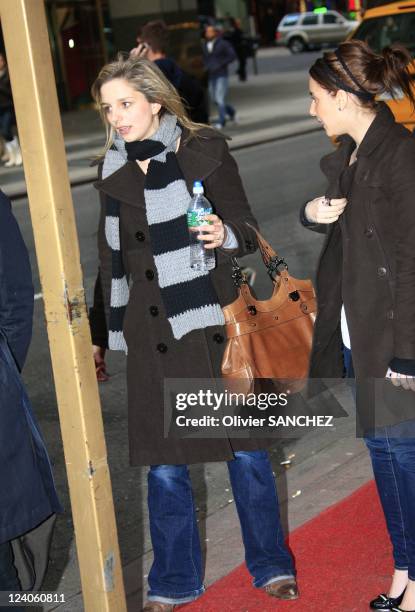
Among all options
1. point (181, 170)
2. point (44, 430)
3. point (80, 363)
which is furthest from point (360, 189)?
point (44, 430)

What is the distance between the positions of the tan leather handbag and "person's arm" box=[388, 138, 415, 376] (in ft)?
2.05

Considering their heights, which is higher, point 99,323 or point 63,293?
point 63,293

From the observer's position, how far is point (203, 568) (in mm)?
4320

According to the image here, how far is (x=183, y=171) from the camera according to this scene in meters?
3.85

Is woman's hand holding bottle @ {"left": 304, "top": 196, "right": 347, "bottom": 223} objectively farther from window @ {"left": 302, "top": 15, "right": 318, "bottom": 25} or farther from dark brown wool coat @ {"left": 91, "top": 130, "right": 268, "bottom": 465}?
window @ {"left": 302, "top": 15, "right": 318, "bottom": 25}

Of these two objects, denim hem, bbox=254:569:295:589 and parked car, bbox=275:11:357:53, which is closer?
denim hem, bbox=254:569:295:589

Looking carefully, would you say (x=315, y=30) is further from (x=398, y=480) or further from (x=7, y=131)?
(x=398, y=480)

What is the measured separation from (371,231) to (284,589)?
4.88 feet

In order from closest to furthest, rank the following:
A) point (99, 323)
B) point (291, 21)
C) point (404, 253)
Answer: point (404, 253)
point (99, 323)
point (291, 21)

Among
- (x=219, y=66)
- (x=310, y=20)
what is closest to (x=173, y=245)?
(x=219, y=66)

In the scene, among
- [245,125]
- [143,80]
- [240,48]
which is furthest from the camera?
[240,48]

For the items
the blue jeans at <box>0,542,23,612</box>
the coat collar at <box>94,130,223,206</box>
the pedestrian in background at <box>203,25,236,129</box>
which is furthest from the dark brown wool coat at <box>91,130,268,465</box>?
the pedestrian in background at <box>203,25,236,129</box>

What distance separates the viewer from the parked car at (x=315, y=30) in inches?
2088

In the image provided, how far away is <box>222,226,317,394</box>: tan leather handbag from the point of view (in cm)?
379
